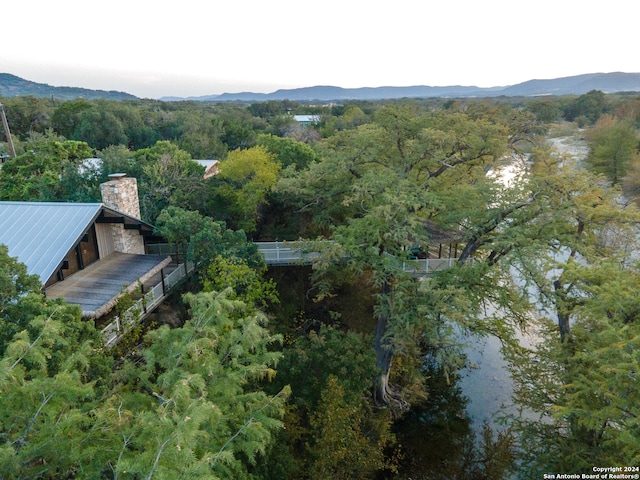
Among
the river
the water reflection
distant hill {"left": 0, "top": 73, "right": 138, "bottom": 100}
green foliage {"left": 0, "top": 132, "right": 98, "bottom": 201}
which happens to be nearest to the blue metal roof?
green foliage {"left": 0, "top": 132, "right": 98, "bottom": 201}

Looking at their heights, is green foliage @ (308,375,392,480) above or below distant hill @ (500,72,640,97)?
below

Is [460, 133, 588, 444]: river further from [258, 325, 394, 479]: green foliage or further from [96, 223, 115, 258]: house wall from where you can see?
[96, 223, 115, 258]: house wall

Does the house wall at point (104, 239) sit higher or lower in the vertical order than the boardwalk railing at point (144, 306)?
higher

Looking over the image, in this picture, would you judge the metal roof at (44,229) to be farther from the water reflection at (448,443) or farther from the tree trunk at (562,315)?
the tree trunk at (562,315)

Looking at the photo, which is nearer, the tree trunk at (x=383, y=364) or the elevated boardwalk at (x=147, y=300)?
the elevated boardwalk at (x=147, y=300)

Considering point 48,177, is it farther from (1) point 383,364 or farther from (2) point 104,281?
(1) point 383,364

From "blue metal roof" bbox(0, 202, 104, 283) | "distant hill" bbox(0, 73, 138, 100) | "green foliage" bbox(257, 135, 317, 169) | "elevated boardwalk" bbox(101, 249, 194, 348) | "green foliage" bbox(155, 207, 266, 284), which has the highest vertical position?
"distant hill" bbox(0, 73, 138, 100)

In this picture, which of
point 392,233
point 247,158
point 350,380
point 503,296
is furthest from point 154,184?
point 503,296

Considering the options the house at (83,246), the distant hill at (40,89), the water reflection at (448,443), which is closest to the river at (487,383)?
the water reflection at (448,443)

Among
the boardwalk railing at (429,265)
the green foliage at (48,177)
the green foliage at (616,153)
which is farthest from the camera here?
the green foliage at (616,153)
